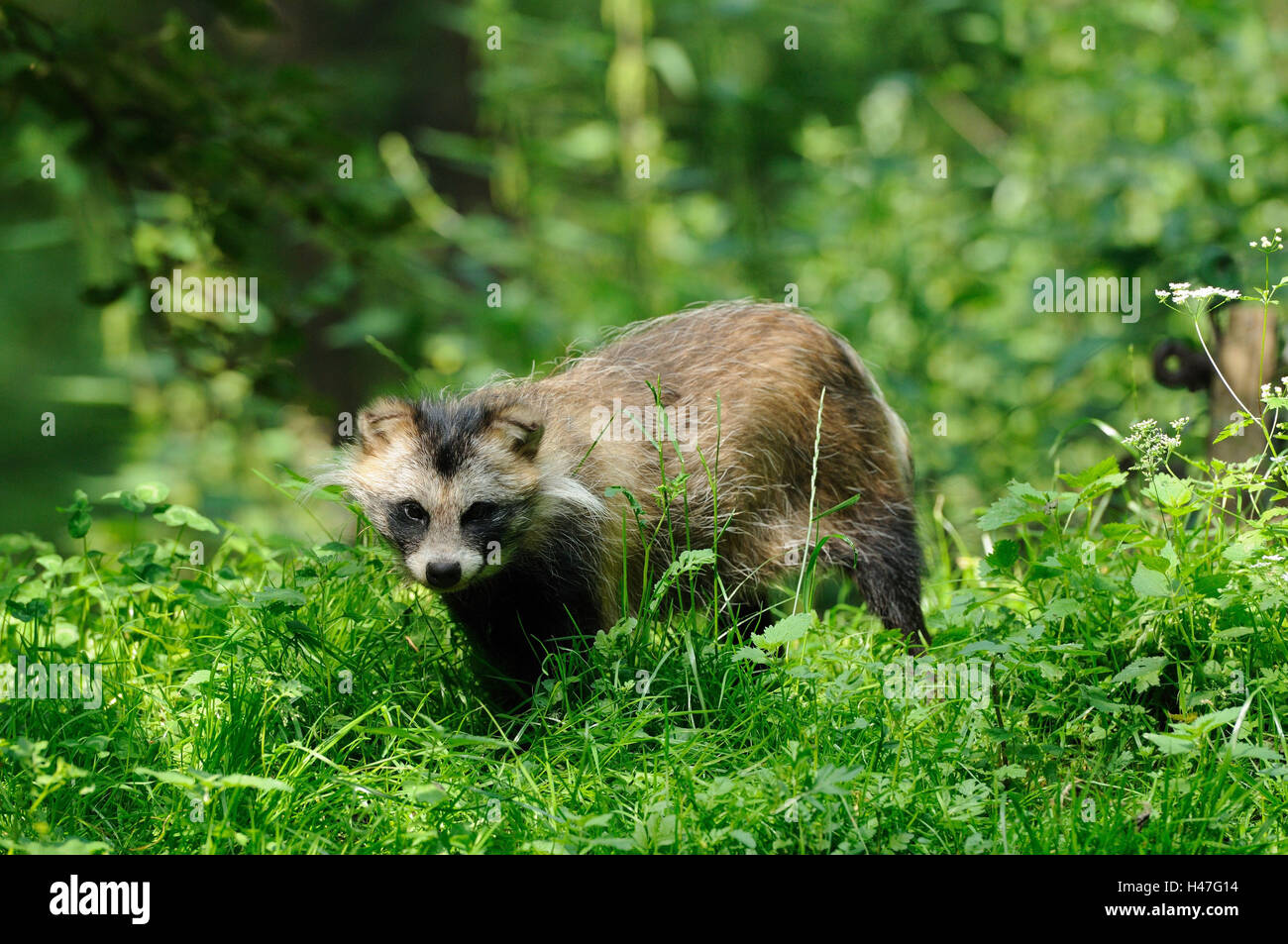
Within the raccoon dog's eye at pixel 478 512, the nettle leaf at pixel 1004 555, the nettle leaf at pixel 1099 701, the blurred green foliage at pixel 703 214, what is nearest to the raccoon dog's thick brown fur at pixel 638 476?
the raccoon dog's eye at pixel 478 512

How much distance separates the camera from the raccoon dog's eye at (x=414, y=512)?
4949 millimetres

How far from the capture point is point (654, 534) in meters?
5.17

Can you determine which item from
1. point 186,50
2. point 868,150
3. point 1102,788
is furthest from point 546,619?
point 868,150

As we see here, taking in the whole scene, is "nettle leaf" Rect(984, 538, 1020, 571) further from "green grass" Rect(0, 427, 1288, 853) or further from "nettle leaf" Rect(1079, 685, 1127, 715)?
"nettle leaf" Rect(1079, 685, 1127, 715)

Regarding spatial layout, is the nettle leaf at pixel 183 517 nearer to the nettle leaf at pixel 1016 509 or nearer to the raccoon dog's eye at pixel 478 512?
the raccoon dog's eye at pixel 478 512

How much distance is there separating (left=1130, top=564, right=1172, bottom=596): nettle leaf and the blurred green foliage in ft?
10.4

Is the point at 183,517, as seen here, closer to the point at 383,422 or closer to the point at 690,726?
the point at 383,422

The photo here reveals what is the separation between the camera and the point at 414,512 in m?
4.98

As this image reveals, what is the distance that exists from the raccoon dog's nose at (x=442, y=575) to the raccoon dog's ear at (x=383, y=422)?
0.66m

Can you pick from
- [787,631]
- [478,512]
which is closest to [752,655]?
[787,631]

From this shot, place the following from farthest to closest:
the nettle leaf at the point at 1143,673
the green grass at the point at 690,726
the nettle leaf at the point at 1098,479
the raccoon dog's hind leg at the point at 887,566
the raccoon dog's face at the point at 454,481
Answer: the raccoon dog's hind leg at the point at 887,566, the raccoon dog's face at the point at 454,481, the nettle leaf at the point at 1098,479, the nettle leaf at the point at 1143,673, the green grass at the point at 690,726

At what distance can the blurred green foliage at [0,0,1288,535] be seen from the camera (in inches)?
322
